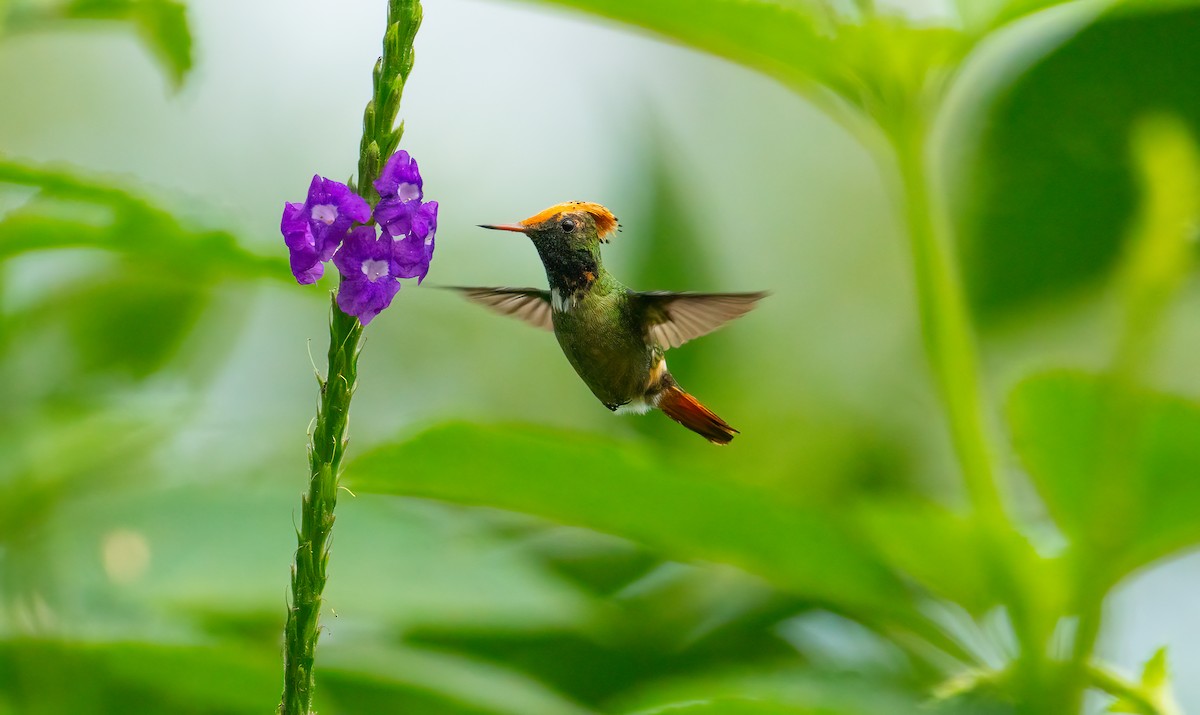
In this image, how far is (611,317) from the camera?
2350mm

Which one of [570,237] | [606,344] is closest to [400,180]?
[570,237]

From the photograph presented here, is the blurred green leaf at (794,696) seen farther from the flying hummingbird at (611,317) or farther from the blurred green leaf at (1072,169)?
A: the blurred green leaf at (1072,169)

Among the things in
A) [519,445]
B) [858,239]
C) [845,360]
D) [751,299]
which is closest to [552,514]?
[519,445]

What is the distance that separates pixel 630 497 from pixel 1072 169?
262 cm

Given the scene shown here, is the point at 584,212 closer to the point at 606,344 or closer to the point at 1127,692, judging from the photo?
the point at 606,344

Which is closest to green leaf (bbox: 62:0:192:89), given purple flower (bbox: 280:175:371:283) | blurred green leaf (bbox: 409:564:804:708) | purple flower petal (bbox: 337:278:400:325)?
purple flower (bbox: 280:175:371:283)

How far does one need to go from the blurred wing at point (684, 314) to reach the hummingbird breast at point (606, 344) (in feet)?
0.11

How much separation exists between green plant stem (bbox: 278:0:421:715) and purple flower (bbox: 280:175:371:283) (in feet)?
0.11

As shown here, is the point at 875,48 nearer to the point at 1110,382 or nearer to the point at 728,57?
the point at 728,57

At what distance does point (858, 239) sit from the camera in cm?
614

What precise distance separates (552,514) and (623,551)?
1.02 meters

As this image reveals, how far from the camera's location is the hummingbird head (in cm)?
212

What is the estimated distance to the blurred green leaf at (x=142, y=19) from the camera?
2127 millimetres

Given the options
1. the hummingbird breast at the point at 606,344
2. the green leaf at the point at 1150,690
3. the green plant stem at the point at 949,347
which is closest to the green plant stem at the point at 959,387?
the green plant stem at the point at 949,347
